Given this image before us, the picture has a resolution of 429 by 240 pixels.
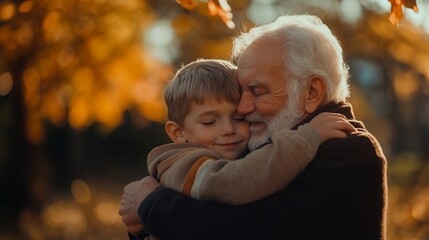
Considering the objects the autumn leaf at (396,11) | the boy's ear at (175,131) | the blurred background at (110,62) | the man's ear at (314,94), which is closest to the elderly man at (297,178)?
the man's ear at (314,94)

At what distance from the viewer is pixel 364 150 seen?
353 cm

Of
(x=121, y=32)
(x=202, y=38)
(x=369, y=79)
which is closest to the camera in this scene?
(x=121, y=32)

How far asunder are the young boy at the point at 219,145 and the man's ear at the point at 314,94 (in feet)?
0.61

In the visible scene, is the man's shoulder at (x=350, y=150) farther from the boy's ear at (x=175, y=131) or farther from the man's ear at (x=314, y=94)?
the boy's ear at (x=175, y=131)

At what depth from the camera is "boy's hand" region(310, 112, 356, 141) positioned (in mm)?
3479

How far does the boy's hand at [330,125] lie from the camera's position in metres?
3.48

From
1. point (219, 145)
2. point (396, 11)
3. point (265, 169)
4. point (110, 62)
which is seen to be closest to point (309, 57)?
point (219, 145)

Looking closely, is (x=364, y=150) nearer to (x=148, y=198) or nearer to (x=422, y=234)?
(x=148, y=198)

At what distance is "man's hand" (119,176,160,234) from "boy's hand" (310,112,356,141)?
724mm

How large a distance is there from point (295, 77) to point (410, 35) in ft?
28.3

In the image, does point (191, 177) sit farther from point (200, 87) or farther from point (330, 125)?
point (330, 125)

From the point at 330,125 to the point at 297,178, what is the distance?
251mm

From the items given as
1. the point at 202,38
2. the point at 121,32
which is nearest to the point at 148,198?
the point at 121,32

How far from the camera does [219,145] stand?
12.7 ft
